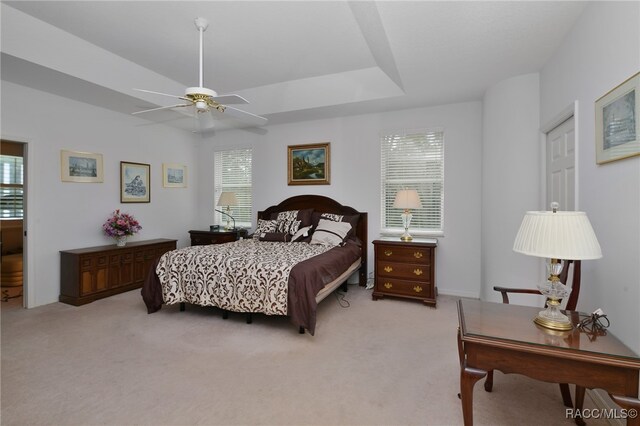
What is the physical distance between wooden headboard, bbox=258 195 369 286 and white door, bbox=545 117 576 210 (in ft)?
7.82

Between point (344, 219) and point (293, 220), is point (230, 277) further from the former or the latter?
point (344, 219)

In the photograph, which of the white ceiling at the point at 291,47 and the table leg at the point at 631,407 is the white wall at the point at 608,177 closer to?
the white ceiling at the point at 291,47

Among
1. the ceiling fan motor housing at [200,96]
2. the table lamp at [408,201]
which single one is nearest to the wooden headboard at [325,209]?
the table lamp at [408,201]

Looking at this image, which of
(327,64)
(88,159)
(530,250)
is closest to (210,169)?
(88,159)

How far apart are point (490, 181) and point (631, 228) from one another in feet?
6.87

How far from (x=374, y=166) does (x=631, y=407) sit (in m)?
3.90

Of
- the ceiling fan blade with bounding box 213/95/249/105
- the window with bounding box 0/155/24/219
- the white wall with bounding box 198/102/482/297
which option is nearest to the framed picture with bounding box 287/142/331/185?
the white wall with bounding box 198/102/482/297

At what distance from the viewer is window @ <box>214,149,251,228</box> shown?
582cm

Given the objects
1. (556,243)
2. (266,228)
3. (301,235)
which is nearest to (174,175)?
(266,228)

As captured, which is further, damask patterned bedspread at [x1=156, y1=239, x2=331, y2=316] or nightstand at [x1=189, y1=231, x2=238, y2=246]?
nightstand at [x1=189, y1=231, x2=238, y2=246]

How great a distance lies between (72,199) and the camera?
4.16 meters

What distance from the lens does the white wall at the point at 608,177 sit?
168cm

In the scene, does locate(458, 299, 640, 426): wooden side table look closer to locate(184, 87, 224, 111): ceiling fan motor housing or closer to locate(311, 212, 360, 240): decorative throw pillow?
locate(184, 87, 224, 111): ceiling fan motor housing

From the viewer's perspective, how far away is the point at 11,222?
483cm
